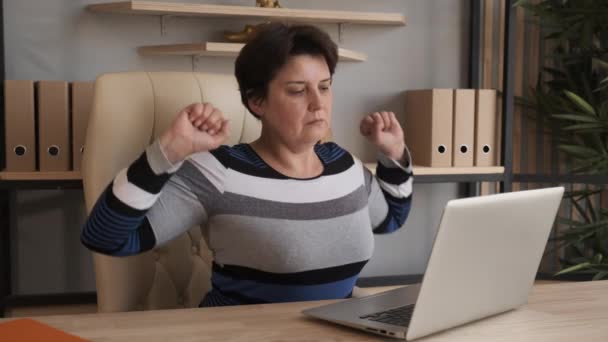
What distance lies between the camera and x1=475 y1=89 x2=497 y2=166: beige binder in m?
2.94

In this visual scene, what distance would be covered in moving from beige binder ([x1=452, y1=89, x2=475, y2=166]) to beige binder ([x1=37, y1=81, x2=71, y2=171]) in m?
1.44

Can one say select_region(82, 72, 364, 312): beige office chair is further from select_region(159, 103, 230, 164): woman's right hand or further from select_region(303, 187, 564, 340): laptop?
select_region(303, 187, 564, 340): laptop

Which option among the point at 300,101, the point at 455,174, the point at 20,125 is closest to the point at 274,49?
the point at 300,101

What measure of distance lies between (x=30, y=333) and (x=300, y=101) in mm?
732

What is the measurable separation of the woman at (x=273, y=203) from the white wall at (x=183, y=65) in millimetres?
1431

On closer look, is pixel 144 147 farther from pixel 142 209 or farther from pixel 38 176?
pixel 38 176

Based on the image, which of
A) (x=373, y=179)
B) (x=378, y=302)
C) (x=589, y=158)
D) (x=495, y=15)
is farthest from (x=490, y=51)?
(x=378, y=302)

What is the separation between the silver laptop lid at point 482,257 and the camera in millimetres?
955

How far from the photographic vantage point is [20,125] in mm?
2461

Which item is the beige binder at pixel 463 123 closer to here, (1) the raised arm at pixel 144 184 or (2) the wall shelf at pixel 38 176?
(2) the wall shelf at pixel 38 176

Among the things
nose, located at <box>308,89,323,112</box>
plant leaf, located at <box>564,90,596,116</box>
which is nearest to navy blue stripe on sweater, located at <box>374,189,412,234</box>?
nose, located at <box>308,89,323,112</box>

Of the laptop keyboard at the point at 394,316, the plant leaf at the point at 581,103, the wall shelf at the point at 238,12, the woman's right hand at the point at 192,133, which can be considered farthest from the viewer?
the plant leaf at the point at 581,103

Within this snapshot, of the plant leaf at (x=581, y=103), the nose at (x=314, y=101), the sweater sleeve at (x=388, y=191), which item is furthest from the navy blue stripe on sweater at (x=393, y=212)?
the plant leaf at (x=581, y=103)

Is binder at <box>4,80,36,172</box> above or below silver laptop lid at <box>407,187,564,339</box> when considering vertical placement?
above
